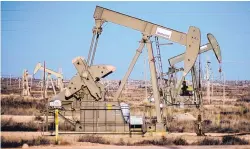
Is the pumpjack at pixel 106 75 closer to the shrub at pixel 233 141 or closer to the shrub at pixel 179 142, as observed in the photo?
the shrub at pixel 179 142

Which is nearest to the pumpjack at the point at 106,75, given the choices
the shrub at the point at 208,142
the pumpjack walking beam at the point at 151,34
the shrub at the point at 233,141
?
the pumpjack walking beam at the point at 151,34

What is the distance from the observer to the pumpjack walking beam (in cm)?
1195

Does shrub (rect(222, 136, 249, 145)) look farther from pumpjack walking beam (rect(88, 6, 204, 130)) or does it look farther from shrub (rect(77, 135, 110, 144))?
shrub (rect(77, 135, 110, 144))

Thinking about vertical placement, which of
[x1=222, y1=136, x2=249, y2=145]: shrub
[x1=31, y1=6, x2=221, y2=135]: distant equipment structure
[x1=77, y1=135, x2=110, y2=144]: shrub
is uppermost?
[x1=31, y1=6, x2=221, y2=135]: distant equipment structure

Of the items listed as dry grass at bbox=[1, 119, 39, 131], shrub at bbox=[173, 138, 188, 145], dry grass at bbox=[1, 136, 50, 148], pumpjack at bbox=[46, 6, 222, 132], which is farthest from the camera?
dry grass at bbox=[1, 119, 39, 131]

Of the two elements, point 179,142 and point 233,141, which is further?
point 233,141

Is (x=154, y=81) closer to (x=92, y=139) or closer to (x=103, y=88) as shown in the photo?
(x=103, y=88)

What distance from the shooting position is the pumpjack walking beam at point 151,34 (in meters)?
11.9

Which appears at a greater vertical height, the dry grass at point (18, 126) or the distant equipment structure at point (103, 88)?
the distant equipment structure at point (103, 88)

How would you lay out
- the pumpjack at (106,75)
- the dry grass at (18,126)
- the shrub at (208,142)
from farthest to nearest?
the dry grass at (18,126) → the pumpjack at (106,75) → the shrub at (208,142)

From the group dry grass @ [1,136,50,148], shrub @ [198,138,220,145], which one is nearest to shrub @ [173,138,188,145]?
shrub @ [198,138,220,145]

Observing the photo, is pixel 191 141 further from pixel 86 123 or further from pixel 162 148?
pixel 86 123

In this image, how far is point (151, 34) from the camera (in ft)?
39.4

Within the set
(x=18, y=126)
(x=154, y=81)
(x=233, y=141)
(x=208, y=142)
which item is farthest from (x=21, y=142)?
(x=233, y=141)
